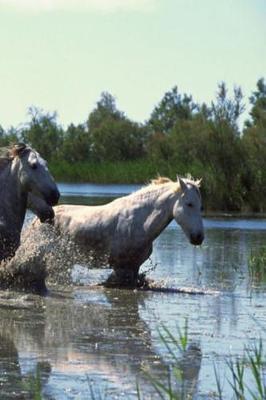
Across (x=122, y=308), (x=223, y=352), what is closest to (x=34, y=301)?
(x=122, y=308)

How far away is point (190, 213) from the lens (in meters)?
15.3

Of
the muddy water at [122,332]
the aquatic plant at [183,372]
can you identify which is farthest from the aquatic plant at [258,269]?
the aquatic plant at [183,372]

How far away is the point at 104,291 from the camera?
49.1 ft

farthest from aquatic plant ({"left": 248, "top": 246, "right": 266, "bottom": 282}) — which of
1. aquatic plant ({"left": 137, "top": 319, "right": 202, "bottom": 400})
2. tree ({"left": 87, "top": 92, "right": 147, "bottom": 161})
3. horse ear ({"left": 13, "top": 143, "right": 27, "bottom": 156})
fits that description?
tree ({"left": 87, "top": 92, "right": 147, "bottom": 161})

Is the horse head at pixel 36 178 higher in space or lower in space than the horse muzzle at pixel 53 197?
higher

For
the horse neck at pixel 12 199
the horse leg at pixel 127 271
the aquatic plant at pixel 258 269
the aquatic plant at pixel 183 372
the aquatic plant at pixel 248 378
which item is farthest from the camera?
the aquatic plant at pixel 258 269

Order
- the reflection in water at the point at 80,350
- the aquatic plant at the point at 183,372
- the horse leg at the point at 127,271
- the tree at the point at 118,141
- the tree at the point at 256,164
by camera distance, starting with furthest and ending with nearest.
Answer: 1. the tree at the point at 118,141
2. the tree at the point at 256,164
3. the horse leg at the point at 127,271
4. the reflection in water at the point at 80,350
5. the aquatic plant at the point at 183,372

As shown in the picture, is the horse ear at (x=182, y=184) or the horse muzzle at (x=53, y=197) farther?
the horse ear at (x=182, y=184)

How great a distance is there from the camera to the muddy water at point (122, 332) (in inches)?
352

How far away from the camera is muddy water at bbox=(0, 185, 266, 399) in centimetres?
893

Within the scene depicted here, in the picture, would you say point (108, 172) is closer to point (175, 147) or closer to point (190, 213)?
point (175, 147)

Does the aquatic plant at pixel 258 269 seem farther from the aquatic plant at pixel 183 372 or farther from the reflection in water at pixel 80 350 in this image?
the aquatic plant at pixel 183 372

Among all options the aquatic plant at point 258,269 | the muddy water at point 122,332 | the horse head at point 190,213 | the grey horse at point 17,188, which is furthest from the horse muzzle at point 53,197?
the aquatic plant at point 258,269

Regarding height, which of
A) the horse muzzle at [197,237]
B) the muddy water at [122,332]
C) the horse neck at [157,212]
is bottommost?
the muddy water at [122,332]
